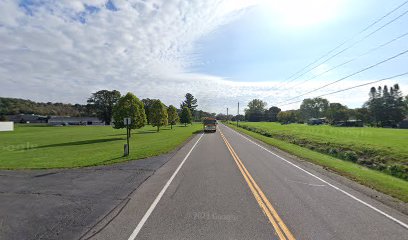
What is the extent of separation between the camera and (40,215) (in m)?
7.58

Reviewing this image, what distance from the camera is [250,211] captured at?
7.88m

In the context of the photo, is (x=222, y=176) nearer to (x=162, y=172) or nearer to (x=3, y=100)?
(x=162, y=172)

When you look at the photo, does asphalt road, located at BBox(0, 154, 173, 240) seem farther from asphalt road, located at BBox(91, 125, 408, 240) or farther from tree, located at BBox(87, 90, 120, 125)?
tree, located at BBox(87, 90, 120, 125)

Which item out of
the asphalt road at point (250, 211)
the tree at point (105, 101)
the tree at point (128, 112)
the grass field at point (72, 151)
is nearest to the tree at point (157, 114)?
the tree at point (128, 112)

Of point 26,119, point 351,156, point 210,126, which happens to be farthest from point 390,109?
point 26,119

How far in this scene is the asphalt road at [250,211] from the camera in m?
6.38

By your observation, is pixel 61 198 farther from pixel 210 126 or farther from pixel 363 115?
pixel 363 115

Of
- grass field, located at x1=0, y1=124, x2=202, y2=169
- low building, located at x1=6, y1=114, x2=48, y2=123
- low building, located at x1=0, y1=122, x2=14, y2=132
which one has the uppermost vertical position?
low building, located at x1=6, y1=114, x2=48, y2=123

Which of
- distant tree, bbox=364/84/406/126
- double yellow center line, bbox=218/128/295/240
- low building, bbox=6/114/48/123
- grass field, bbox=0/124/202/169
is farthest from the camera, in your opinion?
low building, bbox=6/114/48/123

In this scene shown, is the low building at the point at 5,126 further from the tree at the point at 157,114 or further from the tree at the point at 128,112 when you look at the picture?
the tree at the point at 128,112

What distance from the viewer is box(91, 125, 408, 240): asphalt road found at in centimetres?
638

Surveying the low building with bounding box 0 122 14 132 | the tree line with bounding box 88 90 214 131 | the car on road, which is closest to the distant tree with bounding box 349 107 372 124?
the tree line with bounding box 88 90 214 131

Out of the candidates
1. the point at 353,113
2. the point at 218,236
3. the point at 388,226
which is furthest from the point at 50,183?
the point at 353,113

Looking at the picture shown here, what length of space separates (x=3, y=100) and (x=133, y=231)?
226 meters
